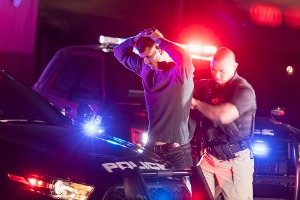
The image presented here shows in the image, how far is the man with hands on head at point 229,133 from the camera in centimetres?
514

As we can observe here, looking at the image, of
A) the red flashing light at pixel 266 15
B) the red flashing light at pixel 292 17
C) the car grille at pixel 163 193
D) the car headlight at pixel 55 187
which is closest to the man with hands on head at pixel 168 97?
the car grille at pixel 163 193

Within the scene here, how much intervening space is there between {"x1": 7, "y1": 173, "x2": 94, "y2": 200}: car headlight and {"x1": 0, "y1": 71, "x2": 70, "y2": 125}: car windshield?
132 centimetres

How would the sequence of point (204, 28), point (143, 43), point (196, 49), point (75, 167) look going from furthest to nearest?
point (204, 28) → point (196, 49) → point (143, 43) → point (75, 167)

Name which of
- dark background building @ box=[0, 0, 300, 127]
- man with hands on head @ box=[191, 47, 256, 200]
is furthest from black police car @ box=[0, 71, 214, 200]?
dark background building @ box=[0, 0, 300, 127]

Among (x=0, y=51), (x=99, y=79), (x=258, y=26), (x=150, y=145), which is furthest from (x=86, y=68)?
(x=0, y=51)

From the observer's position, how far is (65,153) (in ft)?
12.5

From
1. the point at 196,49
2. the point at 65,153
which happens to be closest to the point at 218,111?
the point at 65,153

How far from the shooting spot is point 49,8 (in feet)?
58.4

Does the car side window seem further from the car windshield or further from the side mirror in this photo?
the car windshield

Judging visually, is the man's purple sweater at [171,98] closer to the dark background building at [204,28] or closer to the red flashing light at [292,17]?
the dark background building at [204,28]

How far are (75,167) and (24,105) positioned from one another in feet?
5.66

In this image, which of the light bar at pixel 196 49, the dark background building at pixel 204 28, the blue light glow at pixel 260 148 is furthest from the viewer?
the dark background building at pixel 204 28

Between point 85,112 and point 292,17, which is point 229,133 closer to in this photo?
point 85,112

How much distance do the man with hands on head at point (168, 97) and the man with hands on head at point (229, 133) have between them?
1.00 ft
